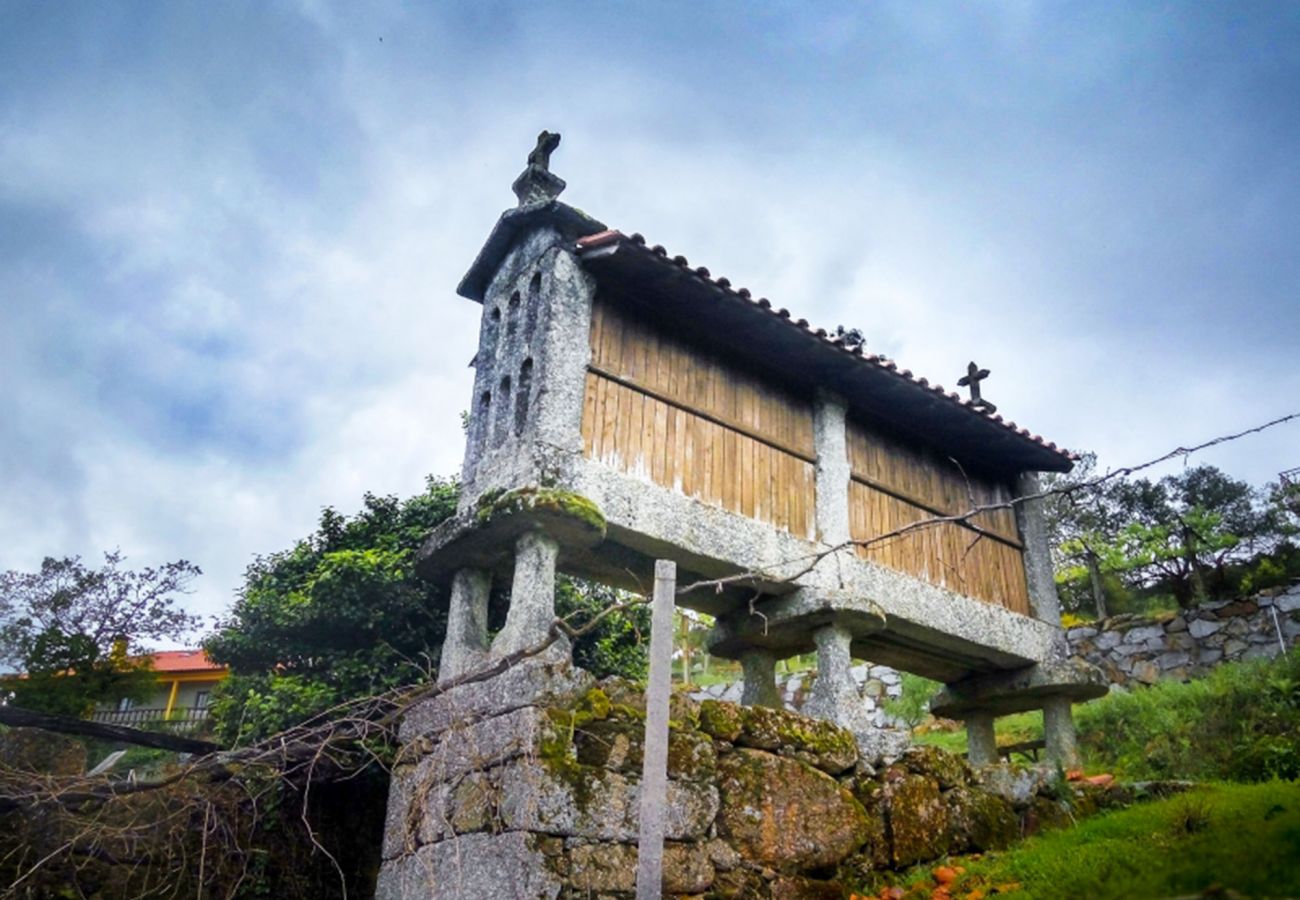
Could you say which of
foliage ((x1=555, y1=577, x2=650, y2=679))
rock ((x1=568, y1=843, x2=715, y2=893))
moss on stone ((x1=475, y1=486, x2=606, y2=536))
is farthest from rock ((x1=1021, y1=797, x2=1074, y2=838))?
moss on stone ((x1=475, y1=486, x2=606, y2=536))

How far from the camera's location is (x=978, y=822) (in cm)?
621

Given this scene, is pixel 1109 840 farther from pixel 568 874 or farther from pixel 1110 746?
pixel 1110 746

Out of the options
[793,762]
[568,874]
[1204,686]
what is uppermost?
[1204,686]

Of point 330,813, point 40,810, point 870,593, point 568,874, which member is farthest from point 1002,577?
point 40,810

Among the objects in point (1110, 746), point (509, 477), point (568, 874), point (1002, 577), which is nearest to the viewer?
point (568, 874)

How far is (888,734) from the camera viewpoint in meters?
6.21

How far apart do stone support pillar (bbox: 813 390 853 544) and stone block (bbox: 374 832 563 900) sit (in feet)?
11.0

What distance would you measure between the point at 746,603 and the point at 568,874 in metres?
2.87

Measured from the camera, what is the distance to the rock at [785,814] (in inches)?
206

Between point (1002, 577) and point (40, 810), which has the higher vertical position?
point (1002, 577)

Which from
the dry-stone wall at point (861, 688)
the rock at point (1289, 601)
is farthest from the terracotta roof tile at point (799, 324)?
the dry-stone wall at point (861, 688)

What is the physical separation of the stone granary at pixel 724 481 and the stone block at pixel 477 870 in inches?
42.0

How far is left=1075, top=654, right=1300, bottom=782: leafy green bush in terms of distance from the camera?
278 inches

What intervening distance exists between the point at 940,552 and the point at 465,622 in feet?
12.9
